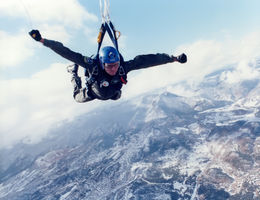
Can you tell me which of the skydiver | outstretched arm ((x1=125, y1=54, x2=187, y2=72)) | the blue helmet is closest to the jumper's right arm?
the skydiver

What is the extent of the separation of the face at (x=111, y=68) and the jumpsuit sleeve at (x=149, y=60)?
1.31m

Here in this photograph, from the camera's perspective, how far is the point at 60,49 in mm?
7629

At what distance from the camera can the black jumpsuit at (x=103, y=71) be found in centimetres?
784

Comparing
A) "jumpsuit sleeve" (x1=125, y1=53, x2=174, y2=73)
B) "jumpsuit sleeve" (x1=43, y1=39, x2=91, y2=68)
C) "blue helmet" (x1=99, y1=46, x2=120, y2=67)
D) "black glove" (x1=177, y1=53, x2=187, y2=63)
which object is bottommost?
"black glove" (x1=177, y1=53, x2=187, y2=63)

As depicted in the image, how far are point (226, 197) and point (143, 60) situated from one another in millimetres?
230042

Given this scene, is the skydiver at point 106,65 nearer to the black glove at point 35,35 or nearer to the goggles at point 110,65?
the goggles at point 110,65

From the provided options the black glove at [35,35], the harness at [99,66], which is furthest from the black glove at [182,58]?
the black glove at [35,35]

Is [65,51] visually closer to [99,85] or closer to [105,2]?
[99,85]

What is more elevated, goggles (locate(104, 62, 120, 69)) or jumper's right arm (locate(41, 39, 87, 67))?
jumper's right arm (locate(41, 39, 87, 67))

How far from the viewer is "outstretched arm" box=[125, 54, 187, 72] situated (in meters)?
9.82

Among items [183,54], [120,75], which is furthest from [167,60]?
[120,75]

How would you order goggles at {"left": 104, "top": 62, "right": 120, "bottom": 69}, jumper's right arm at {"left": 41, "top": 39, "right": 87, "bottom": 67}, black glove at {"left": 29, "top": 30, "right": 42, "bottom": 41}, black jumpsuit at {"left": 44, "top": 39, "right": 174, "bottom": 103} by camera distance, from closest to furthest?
black glove at {"left": 29, "top": 30, "right": 42, "bottom": 41}
jumper's right arm at {"left": 41, "top": 39, "right": 87, "bottom": 67}
black jumpsuit at {"left": 44, "top": 39, "right": 174, "bottom": 103}
goggles at {"left": 104, "top": 62, "right": 120, "bottom": 69}

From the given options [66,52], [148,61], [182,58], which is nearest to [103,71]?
[66,52]

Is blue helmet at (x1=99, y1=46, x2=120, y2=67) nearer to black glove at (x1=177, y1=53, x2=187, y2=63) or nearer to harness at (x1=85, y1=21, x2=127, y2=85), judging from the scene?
harness at (x1=85, y1=21, x2=127, y2=85)
